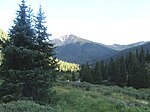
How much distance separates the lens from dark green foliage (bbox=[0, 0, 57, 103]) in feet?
62.1

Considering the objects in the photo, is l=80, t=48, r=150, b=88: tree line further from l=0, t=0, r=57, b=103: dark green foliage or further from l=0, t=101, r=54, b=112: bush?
l=0, t=101, r=54, b=112: bush

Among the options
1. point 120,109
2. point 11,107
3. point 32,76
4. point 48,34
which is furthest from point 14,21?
point 120,109

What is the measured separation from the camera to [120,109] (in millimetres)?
18969

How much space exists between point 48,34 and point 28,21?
1522 millimetres

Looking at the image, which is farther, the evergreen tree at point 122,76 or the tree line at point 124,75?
the evergreen tree at point 122,76

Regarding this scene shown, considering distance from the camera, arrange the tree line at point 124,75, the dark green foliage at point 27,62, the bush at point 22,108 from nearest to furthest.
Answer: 1. the bush at point 22,108
2. the dark green foliage at point 27,62
3. the tree line at point 124,75

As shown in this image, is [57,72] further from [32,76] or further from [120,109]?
[120,109]

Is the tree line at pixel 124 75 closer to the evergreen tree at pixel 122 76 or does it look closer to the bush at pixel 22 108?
the evergreen tree at pixel 122 76


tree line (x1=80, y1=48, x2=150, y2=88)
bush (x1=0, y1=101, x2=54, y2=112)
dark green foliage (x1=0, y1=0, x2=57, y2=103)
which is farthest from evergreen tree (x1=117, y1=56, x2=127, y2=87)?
bush (x1=0, y1=101, x2=54, y2=112)

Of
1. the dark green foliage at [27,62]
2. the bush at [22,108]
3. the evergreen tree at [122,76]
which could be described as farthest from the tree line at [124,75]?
the bush at [22,108]

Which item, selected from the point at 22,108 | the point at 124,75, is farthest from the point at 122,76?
the point at 22,108

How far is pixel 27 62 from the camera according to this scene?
64.0 ft

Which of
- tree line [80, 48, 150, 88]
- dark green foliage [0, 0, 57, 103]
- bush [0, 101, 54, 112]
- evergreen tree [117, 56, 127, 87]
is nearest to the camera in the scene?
bush [0, 101, 54, 112]

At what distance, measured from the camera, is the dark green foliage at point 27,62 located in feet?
62.1
